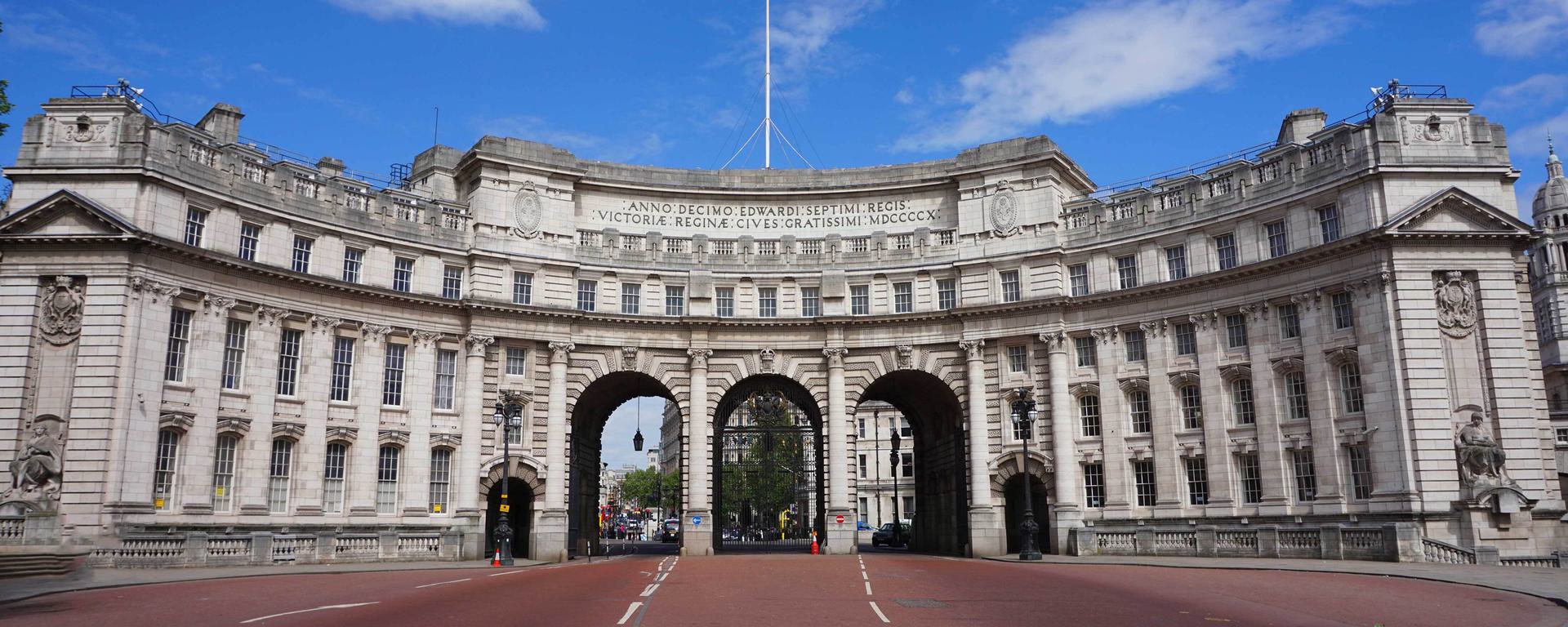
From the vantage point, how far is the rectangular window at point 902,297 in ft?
170

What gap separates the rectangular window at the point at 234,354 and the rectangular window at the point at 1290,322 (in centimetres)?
3946

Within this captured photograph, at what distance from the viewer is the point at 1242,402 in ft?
146

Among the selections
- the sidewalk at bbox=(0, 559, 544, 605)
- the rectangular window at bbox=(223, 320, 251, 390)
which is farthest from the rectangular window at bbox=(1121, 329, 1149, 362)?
the rectangular window at bbox=(223, 320, 251, 390)

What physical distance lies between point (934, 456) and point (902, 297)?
9540 millimetres

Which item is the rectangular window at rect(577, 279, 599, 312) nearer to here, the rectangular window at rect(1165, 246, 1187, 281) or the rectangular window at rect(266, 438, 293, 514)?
the rectangular window at rect(266, 438, 293, 514)

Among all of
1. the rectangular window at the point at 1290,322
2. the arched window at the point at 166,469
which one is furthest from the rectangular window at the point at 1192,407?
the arched window at the point at 166,469

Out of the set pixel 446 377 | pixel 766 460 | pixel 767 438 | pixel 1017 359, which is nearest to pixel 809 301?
pixel 767 438

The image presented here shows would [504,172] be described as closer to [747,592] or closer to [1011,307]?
[1011,307]

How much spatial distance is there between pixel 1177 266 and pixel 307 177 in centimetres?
3567

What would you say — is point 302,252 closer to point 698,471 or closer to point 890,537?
point 698,471

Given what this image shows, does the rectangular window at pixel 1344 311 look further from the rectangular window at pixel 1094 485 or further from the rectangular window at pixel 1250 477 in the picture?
the rectangular window at pixel 1094 485

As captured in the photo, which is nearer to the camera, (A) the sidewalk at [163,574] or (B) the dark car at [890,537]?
(A) the sidewalk at [163,574]

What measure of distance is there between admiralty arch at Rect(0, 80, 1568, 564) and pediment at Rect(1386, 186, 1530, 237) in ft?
0.59

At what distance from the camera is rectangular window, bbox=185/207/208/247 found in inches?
1617
